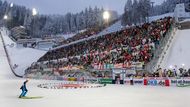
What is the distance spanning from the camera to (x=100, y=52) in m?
60.2

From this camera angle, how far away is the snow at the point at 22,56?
3664 inches

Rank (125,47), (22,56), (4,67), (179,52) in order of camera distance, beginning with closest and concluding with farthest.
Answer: (179,52) < (125,47) < (4,67) < (22,56)

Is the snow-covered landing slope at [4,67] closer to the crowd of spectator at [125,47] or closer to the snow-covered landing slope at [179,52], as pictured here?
the crowd of spectator at [125,47]

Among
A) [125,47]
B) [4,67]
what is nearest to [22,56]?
[4,67]

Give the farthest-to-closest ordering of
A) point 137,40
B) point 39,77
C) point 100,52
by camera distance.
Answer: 1. point 39,77
2. point 100,52
3. point 137,40

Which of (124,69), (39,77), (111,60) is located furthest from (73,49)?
(124,69)

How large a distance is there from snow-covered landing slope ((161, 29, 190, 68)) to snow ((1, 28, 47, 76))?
161 feet

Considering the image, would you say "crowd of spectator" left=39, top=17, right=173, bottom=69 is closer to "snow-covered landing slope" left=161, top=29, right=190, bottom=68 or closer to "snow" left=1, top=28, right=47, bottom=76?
"snow-covered landing slope" left=161, top=29, right=190, bottom=68

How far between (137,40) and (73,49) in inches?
1051

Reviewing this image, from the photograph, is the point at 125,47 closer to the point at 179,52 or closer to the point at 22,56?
the point at 179,52

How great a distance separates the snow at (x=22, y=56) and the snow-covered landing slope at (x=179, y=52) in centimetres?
4897

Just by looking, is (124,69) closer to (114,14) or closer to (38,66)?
(38,66)

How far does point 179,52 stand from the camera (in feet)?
143

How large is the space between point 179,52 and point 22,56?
66251mm
